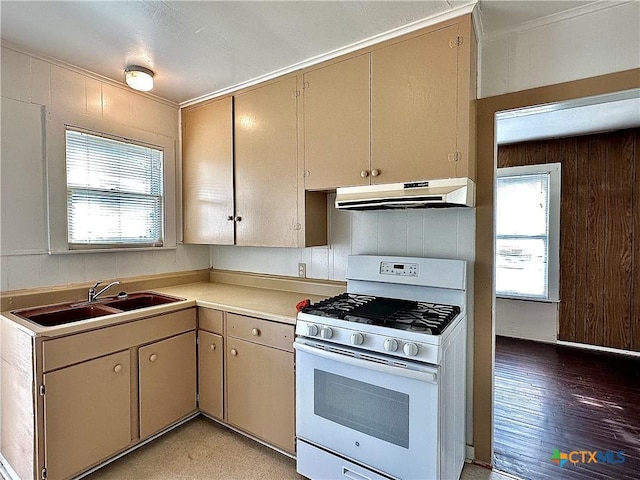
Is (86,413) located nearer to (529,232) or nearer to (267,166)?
(267,166)

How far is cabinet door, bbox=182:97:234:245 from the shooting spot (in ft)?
8.96

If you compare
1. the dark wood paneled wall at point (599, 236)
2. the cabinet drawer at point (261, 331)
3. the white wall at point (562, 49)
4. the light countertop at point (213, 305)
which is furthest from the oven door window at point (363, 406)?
the dark wood paneled wall at point (599, 236)

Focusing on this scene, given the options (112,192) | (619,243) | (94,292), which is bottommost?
(94,292)

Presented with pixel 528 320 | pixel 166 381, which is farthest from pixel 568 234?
pixel 166 381

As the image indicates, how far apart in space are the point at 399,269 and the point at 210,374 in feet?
4.78

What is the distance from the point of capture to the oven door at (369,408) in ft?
4.93

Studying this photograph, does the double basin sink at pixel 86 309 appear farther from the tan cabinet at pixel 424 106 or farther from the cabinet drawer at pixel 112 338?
the tan cabinet at pixel 424 106

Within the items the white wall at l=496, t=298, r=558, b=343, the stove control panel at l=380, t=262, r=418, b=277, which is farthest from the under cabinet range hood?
the white wall at l=496, t=298, r=558, b=343

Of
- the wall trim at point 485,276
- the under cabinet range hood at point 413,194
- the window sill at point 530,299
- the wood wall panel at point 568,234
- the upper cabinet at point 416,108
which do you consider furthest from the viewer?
the window sill at point 530,299

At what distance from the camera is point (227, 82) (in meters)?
2.58

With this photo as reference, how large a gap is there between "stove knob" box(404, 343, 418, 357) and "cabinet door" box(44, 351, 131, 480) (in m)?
1.61

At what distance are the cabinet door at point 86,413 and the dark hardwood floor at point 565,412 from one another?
7.24 ft

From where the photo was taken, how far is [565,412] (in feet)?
8.55

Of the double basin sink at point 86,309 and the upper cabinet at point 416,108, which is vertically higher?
the upper cabinet at point 416,108
